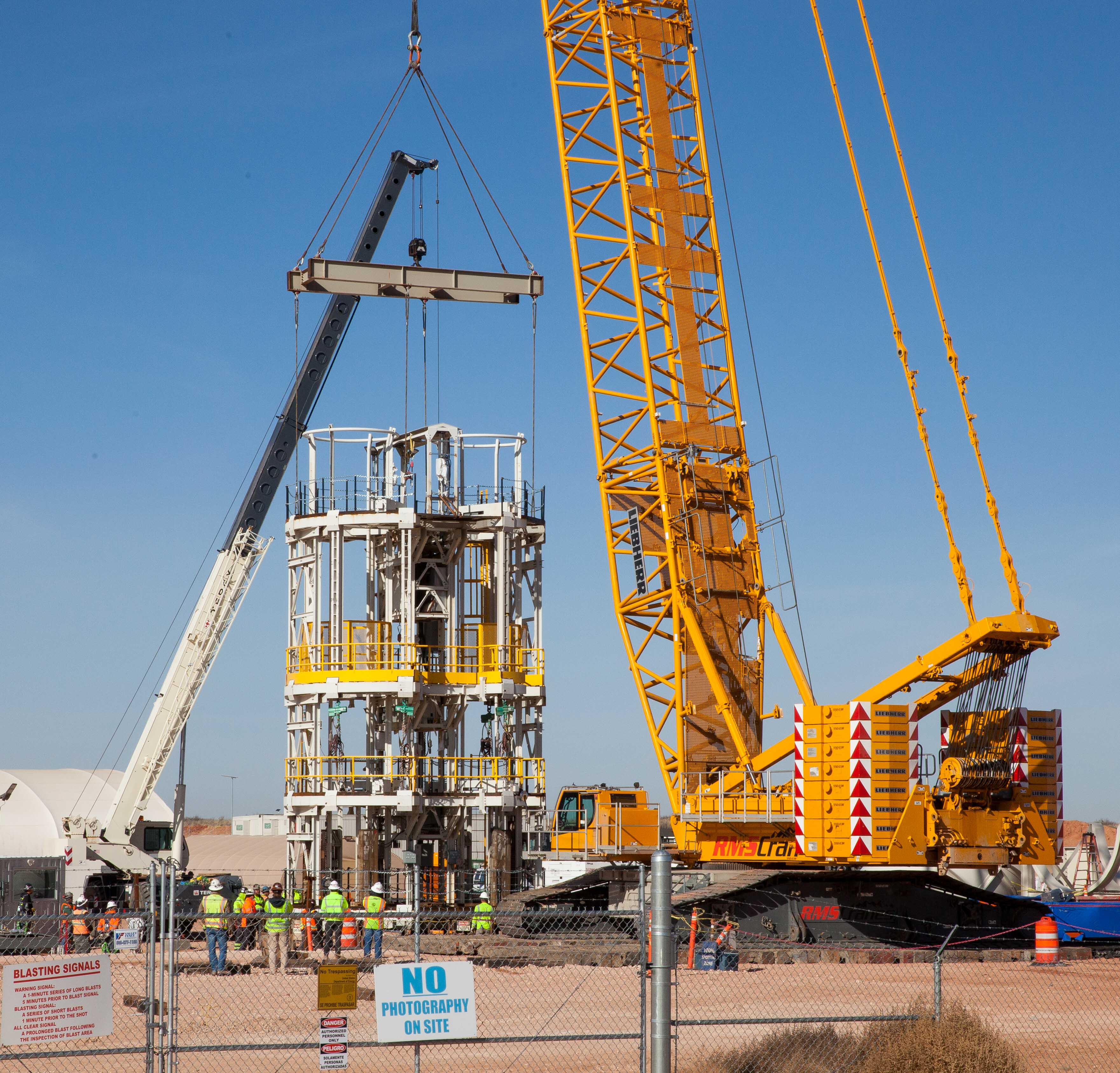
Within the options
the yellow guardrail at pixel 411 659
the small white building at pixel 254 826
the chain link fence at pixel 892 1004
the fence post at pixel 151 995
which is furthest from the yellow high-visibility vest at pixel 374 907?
the small white building at pixel 254 826

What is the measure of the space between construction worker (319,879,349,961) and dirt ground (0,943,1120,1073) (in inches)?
40.6

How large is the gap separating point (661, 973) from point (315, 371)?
3459 centimetres

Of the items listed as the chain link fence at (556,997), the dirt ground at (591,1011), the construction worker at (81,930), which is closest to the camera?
the chain link fence at (556,997)

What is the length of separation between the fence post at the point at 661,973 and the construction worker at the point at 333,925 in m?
13.2

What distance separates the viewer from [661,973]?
10688 mm

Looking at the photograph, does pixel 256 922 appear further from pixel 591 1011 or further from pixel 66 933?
pixel 591 1011

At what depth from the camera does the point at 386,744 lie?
35844 millimetres

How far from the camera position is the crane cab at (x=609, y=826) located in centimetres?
3039

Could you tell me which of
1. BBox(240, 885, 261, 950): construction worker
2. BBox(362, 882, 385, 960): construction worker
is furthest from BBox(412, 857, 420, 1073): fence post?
BBox(240, 885, 261, 950): construction worker

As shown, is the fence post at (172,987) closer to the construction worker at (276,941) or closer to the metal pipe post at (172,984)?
the metal pipe post at (172,984)

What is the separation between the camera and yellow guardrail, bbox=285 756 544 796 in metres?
→ 35.1

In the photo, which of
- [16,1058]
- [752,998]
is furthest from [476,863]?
[16,1058]

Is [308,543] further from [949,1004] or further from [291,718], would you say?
[949,1004]

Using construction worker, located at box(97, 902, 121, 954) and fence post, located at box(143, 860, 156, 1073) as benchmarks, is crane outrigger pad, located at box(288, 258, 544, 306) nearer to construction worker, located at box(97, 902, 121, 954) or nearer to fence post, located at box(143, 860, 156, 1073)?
construction worker, located at box(97, 902, 121, 954)
